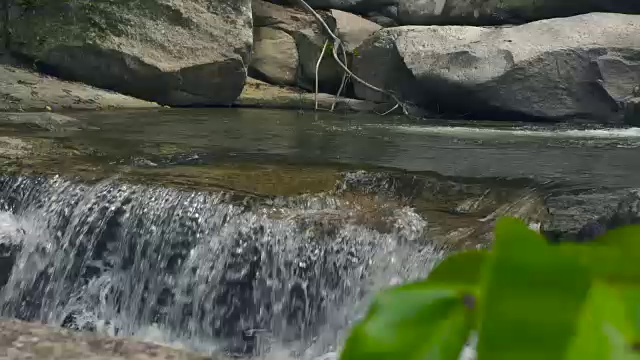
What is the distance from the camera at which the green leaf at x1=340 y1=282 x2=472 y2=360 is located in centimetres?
30

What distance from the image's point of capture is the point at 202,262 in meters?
4.04

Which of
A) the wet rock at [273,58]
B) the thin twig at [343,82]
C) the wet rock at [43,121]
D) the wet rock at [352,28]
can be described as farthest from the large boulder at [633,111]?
the wet rock at [43,121]

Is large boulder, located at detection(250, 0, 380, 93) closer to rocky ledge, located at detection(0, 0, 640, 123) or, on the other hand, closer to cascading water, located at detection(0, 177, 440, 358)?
rocky ledge, located at detection(0, 0, 640, 123)

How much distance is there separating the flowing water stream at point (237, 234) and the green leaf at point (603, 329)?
3.23 m

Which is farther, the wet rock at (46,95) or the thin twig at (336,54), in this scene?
the thin twig at (336,54)

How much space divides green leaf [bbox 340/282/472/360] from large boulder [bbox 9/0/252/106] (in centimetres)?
916

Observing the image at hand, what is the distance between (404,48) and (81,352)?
7184 mm

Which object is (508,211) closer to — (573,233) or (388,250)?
(573,233)

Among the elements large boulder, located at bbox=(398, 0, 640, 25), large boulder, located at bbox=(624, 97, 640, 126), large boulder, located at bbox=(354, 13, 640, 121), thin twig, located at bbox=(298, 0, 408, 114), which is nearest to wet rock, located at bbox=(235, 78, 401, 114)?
thin twig, located at bbox=(298, 0, 408, 114)

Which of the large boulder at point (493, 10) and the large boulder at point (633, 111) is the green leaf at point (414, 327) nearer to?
the large boulder at point (633, 111)

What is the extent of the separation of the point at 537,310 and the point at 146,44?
9.44 metres

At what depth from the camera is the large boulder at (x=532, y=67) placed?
28.1 feet

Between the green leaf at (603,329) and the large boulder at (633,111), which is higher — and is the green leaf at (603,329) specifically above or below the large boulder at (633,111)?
above

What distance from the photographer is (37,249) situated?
171 inches
